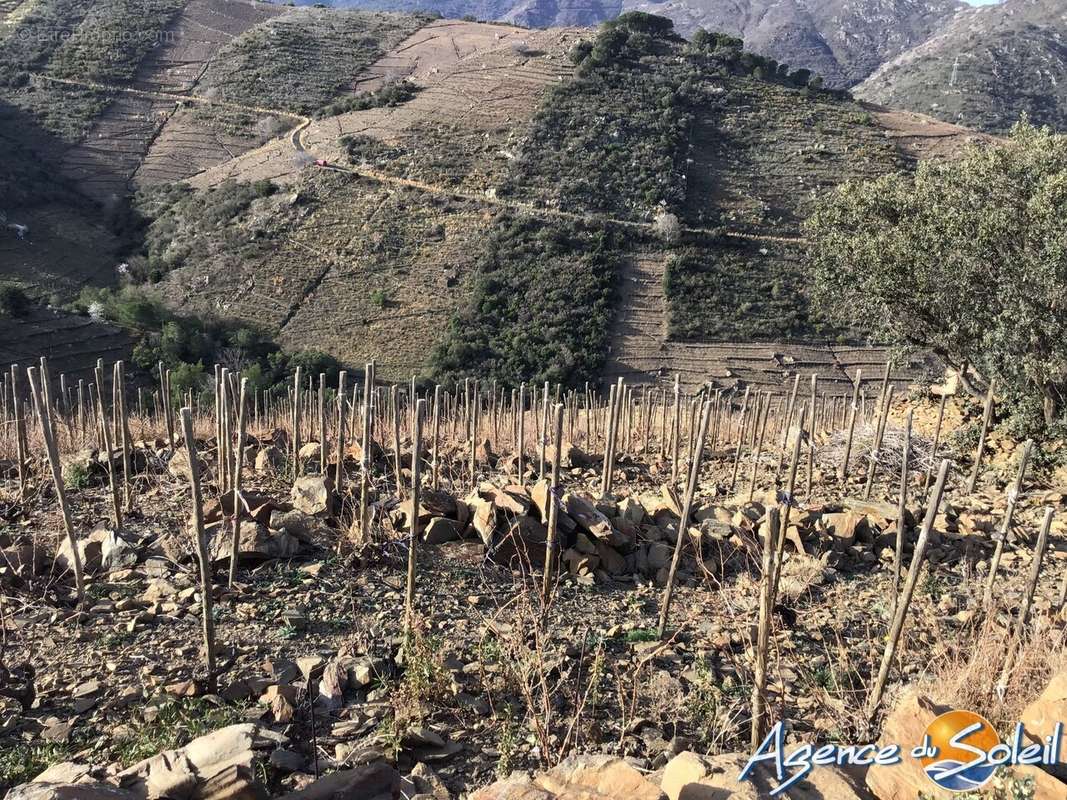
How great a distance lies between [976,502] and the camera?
28.2ft

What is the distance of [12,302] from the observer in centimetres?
2216

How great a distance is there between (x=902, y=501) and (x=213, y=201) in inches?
1389

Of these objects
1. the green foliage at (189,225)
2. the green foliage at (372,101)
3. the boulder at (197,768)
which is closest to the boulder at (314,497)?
the boulder at (197,768)

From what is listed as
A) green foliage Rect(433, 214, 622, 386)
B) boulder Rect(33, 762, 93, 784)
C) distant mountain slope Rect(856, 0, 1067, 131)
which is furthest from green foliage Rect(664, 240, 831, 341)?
distant mountain slope Rect(856, 0, 1067, 131)

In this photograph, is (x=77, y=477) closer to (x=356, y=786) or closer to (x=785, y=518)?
(x=356, y=786)

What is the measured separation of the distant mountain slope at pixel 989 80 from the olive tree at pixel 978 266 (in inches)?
2182

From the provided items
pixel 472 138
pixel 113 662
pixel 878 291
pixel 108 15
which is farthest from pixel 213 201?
pixel 113 662

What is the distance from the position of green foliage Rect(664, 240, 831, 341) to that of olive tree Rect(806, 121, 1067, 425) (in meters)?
14.6

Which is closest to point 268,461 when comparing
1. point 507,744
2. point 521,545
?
point 521,545

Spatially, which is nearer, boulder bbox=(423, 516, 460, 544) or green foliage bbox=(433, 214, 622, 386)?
boulder bbox=(423, 516, 460, 544)

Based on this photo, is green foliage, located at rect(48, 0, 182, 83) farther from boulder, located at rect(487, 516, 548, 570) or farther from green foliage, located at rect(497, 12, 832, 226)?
boulder, located at rect(487, 516, 548, 570)

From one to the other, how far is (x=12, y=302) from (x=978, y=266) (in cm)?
2609

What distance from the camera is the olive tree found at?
8.67 meters

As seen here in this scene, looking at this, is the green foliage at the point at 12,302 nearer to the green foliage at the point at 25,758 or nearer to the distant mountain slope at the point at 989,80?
the green foliage at the point at 25,758
